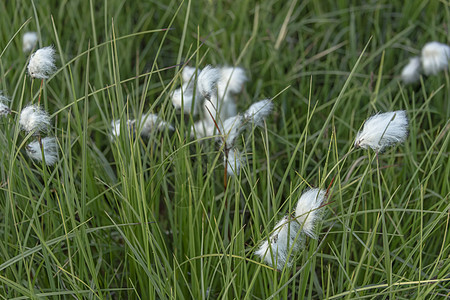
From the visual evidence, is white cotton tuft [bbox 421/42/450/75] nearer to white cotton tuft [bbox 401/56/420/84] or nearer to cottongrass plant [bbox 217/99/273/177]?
white cotton tuft [bbox 401/56/420/84]

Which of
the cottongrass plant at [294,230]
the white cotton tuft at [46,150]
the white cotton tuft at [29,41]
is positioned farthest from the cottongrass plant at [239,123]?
the white cotton tuft at [29,41]

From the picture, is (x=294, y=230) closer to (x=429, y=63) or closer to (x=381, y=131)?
(x=381, y=131)

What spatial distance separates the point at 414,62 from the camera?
1955 millimetres

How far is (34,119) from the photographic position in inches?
45.1

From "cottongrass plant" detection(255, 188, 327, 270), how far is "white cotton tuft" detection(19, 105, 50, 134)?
545mm

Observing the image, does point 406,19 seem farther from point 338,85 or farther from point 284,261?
point 284,261

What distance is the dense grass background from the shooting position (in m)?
1.14

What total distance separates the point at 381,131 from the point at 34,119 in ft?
2.40

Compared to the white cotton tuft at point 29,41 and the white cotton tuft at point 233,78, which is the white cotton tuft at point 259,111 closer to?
the white cotton tuft at point 233,78

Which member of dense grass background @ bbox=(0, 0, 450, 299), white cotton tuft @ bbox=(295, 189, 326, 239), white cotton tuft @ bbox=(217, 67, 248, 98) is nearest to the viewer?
white cotton tuft @ bbox=(295, 189, 326, 239)

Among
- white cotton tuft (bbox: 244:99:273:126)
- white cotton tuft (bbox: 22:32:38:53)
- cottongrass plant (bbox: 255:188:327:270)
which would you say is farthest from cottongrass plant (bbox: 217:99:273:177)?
white cotton tuft (bbox: 22:32:38:53)

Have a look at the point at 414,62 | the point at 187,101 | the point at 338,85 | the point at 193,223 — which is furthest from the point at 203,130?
the point at 414,62

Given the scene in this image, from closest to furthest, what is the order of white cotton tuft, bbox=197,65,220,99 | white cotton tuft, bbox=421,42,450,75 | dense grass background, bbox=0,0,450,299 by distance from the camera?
dense grass background, bbox=0,0,450,299, white cotton tuft, bbox=197,65,220,99, white cotton tuft, bbox=421,42,450,75

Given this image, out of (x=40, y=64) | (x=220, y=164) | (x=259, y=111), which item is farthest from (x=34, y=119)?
(x=259, y=111)
